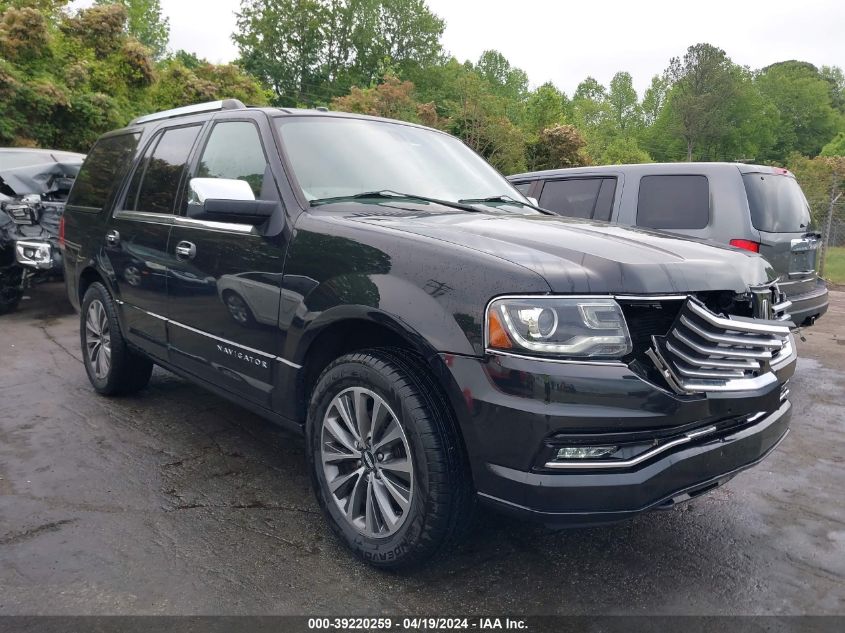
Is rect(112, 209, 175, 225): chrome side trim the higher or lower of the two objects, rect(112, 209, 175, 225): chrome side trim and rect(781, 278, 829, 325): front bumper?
the higher

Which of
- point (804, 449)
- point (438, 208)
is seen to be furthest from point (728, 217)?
point (438, 208)

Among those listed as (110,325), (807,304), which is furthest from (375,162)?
(807,304)

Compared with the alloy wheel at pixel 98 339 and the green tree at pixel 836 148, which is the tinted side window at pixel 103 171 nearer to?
the alloy wheel at pixel 98 339

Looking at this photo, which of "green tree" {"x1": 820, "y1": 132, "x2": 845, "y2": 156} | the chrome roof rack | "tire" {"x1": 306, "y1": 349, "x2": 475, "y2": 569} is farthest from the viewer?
"green tree" {"x1": 820, "y1": 132, "x2": 845, "y2": 156}

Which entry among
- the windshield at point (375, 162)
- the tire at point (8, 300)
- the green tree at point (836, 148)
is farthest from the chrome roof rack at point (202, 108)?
the green tree at point (836, 148)

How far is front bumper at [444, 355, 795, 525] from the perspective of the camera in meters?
2.17

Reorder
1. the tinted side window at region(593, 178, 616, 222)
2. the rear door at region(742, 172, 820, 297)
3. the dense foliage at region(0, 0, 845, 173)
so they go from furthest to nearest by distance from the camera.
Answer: the dense foliage at region(0, 0, 845, 173), the tinted side window at region(593, 178, 616, 222), the rear door at region(742, 172, 820, 297)

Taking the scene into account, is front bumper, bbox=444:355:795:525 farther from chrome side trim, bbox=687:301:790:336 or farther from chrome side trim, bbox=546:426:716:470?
chrome side trim, bbox=687:301:790:336

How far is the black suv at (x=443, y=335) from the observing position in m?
2.22

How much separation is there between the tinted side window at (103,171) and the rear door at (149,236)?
0.86ft

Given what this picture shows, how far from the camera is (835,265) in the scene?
17594 mm

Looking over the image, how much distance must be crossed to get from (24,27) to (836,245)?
2165cm

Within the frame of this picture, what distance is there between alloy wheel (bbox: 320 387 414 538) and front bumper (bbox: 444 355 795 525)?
0.38 metres

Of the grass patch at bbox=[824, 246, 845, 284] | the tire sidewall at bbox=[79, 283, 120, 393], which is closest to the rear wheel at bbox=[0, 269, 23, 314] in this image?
the tire sidewall at bbox=[79, 283, 120, 393]
